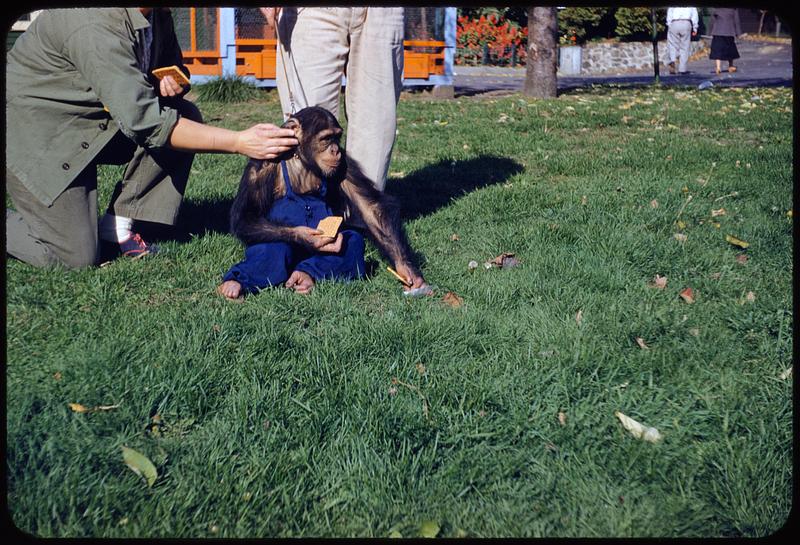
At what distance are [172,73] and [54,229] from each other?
1.07 meters

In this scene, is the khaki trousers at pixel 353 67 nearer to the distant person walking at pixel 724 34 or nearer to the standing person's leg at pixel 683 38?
the distant person walking at pixel 724 34

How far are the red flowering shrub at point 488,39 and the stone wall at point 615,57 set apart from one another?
240 centimetres

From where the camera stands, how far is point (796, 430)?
254cm

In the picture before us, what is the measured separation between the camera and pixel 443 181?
6492mm

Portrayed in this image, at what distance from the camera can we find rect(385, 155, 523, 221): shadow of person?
5.81m

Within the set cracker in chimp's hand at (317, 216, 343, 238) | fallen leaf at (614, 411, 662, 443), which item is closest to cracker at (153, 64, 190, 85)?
cracker in chimp's hand at (317, 216, 343, 238)

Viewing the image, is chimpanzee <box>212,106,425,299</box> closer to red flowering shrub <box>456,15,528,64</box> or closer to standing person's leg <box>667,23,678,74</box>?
standing person's leg <box>667,23,678,74</box>

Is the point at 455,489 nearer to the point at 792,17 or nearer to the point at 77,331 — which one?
the point at 77,331

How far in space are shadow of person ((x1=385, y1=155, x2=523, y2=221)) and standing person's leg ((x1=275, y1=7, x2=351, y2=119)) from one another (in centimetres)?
112

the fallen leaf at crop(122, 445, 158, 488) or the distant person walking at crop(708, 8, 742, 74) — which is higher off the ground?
the distant person walking at crop(708, 8, 742, 74)

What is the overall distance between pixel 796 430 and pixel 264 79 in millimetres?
11429

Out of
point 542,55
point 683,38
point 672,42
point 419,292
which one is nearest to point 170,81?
point 419,292

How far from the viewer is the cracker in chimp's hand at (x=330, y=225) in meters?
4.12

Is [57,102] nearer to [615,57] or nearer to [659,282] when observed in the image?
[659,282]
